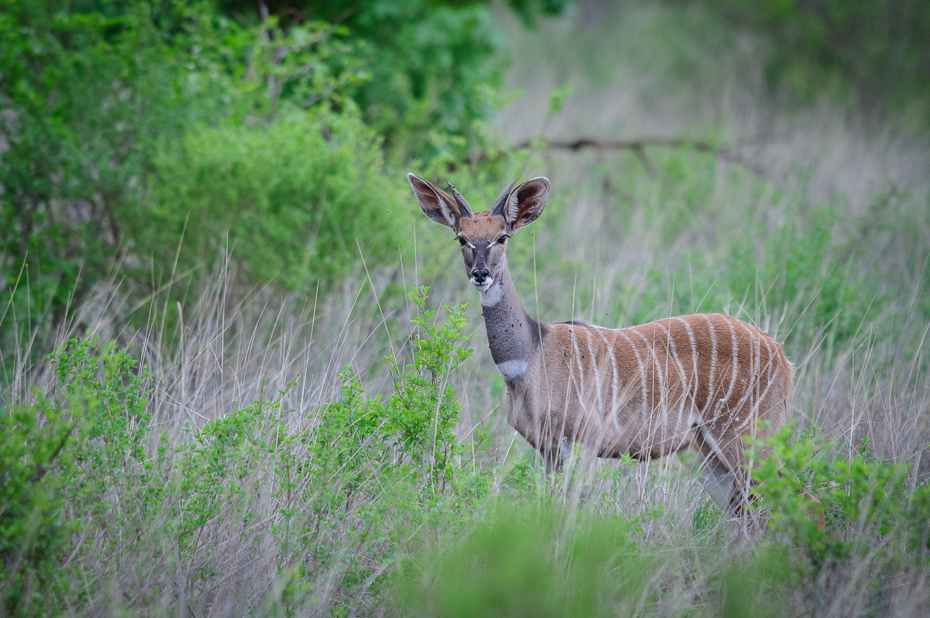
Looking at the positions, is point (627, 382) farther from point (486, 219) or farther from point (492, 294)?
point (486, 219)

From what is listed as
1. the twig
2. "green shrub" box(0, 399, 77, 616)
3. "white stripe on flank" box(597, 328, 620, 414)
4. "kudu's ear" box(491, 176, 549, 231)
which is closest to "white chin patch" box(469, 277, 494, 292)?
"kudu's ear" box(491, 176, 549, 231)

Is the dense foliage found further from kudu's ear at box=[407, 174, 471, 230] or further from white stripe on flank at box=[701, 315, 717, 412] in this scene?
white stripe on flank at box=[701, 315, 717, 412]

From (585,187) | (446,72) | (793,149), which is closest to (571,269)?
(585,187)

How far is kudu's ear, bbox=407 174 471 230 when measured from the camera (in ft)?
14.6

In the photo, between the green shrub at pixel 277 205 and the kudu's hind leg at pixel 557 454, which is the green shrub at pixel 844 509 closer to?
the kudu's hind leg at pixel 557 454

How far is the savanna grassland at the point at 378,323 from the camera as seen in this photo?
338 centimetres

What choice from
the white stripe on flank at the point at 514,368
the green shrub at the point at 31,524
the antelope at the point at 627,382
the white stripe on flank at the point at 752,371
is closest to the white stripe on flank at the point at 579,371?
the antelope at the point at 627,382

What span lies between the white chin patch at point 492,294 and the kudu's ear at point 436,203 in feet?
1.53

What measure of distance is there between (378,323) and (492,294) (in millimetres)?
1744

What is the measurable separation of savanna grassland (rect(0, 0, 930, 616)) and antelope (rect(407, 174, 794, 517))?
24 cm

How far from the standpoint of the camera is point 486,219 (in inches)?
169

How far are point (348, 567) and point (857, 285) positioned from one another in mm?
5696

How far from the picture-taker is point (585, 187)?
33.7 feet

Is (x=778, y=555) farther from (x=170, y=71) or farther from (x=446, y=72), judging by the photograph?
(x=446, y=72)
